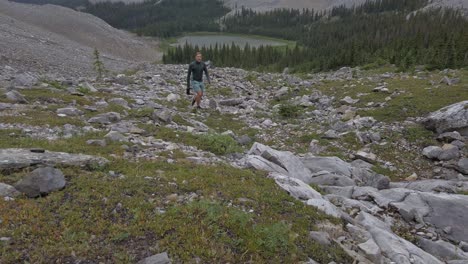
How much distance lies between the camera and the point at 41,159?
761 centimetres

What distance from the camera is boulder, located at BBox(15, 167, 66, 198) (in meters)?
6.39

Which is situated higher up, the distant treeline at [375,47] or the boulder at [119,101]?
the distant treeline at [375,47]

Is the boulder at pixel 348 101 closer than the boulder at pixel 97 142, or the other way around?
the boulder at pixel 97 142

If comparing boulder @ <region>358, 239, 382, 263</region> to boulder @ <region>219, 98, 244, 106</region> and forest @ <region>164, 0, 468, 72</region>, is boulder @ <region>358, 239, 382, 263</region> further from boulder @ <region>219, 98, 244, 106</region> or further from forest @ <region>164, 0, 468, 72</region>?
forest @ <region>164, 0, 468, 72</region>

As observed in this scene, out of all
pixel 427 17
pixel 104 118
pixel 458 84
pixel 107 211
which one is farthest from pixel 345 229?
pixel 427 17

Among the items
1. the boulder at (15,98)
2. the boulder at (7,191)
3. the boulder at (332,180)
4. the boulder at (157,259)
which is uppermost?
the boulder at (15,98)

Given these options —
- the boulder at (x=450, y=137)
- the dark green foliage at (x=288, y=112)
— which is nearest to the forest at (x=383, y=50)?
the dark green foliage at (x=288, y=112)

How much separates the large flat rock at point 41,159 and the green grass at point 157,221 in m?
0.30

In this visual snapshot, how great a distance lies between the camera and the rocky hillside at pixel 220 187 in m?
5.47

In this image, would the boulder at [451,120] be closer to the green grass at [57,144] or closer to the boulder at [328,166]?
the boulder at [328,166]

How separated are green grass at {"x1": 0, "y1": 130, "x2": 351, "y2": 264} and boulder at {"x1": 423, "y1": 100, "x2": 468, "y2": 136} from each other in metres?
11.1

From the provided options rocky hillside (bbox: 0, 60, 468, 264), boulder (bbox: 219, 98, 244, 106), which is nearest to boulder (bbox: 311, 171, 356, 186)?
rocky hillside (bbox: 0, 60, 468, 264)

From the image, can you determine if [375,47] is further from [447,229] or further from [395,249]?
[395,249]

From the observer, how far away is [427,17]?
351 feet
